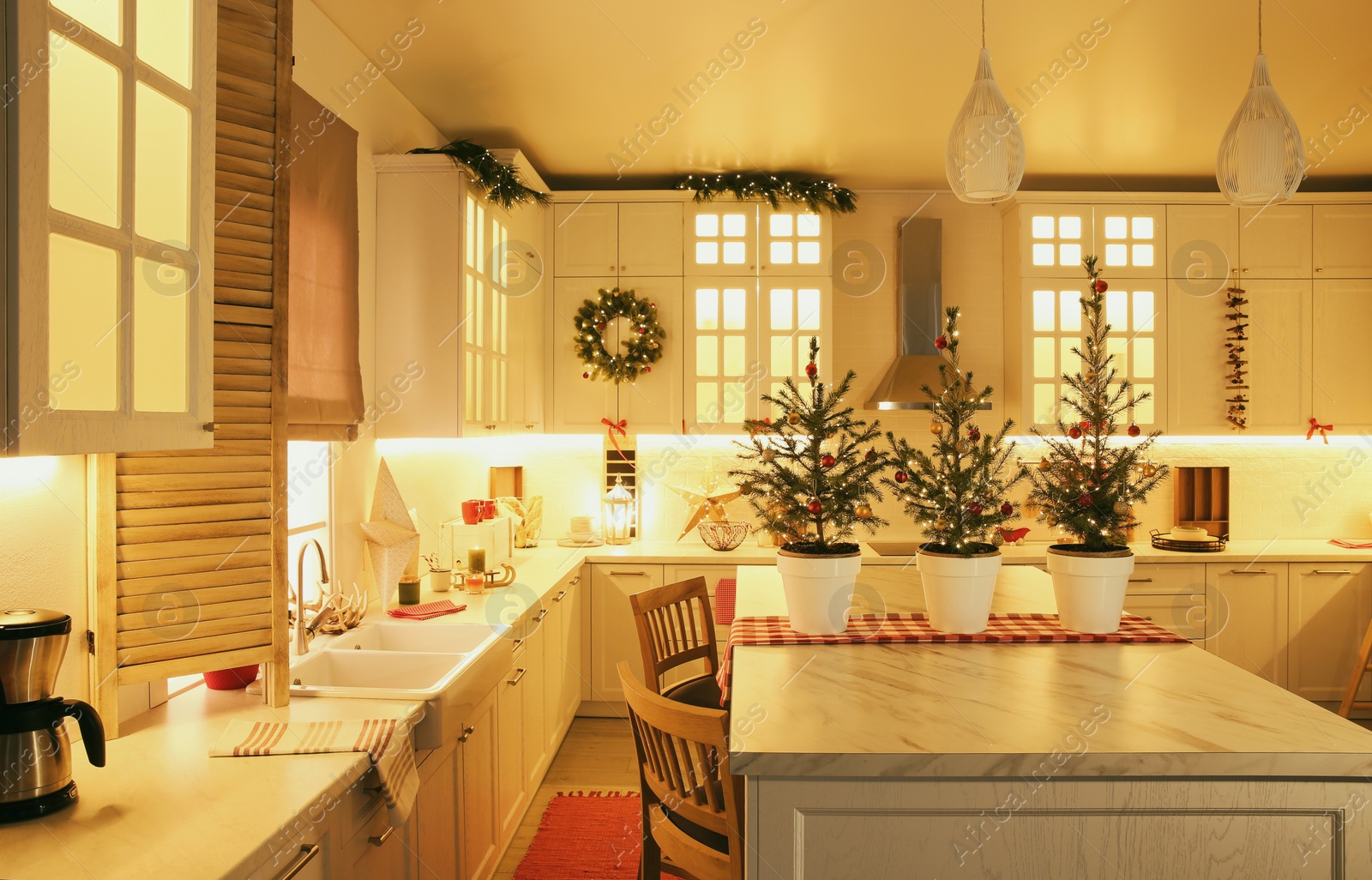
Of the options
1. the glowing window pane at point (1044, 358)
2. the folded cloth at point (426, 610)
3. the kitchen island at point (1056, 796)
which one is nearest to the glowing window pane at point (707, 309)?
the glowing window pane at point (1044, 358)

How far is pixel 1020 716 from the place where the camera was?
4.73ft

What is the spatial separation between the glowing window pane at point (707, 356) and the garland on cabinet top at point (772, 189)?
739 mm

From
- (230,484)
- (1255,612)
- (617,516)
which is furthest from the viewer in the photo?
(617,516)

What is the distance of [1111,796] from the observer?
1.32m

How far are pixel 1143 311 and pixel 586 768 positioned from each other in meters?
3.70

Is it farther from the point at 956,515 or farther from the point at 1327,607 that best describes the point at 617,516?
the point at 1327,607

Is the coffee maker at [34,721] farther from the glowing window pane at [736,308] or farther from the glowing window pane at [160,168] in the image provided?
the glowing window pane at [736,308]

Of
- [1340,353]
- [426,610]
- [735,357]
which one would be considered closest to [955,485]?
[426,610]

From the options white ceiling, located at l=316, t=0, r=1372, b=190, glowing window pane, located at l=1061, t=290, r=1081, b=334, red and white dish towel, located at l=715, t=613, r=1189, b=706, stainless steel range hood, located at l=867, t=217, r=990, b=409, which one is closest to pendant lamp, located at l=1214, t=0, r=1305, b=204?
white ceiling, located at l=316, t=0, r=1372, b=190

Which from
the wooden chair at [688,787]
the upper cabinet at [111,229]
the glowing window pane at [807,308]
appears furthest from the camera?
the glowing window pane at [807,308]

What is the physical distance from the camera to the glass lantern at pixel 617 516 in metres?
4.71

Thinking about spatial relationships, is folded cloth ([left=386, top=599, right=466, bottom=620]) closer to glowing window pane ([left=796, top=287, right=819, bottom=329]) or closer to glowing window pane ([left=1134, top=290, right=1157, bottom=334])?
glowing window pane ([left=796, top=287, right=819, bottom=329])

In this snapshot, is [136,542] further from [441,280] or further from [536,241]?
[536,241]

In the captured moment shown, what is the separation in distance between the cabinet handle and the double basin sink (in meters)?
0.49
